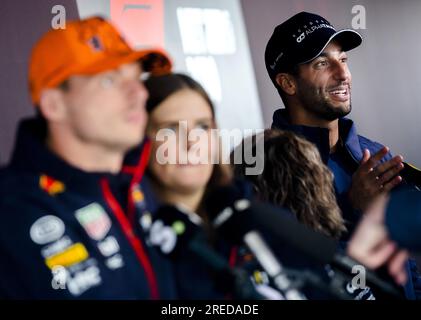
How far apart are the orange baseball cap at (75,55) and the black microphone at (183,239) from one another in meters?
0.15

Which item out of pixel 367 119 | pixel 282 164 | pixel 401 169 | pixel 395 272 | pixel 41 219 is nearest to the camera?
pixel 41 219

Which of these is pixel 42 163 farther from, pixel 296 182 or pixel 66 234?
pixel 296 182

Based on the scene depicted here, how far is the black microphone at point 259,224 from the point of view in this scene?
1.87 feet

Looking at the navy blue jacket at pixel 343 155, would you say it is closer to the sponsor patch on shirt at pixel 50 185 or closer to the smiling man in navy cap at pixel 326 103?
the smiling man in navy cap at pixel 326 103

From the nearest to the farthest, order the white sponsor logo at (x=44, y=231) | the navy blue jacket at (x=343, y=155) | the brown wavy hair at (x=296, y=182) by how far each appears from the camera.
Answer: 1. the white sponsor logo at (x=44, y=231)
2. the brown wavy hair at (x=296, y=182)
3. the navy blue jacket at (x=343, y=155)

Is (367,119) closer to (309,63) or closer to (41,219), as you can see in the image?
(309,63)

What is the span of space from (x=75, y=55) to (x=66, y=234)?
0.53 feet

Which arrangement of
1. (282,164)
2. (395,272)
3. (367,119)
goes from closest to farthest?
(395,272) < (282,164) < (367,119)

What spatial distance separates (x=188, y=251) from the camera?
537 millimetres

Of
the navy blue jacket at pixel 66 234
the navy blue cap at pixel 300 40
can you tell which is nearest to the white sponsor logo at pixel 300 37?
the navy blue cap at pixel 300 40

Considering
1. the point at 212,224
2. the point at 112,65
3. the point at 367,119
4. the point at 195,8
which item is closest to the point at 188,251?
the point at 212,224

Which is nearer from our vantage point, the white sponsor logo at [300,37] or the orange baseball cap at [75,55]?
the orange baseball cap at [75,55]
